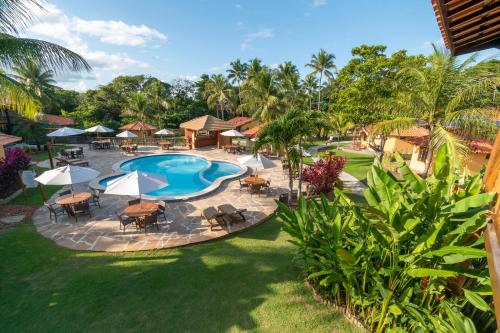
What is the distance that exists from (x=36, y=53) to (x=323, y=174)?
44.0 ft

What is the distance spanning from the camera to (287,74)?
39.8 meters

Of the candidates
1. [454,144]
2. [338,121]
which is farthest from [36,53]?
[338,121]

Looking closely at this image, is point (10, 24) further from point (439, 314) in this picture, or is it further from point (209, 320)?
point (439, 314)

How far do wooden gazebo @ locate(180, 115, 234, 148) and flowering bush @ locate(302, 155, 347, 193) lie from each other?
1594 cm

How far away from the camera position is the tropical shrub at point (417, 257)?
3464 mm

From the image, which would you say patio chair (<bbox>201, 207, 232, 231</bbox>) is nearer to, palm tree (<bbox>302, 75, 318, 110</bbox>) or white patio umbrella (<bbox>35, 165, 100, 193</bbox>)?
white patio umbrella (<bbox>35, 165, 100, 193</bbox>)

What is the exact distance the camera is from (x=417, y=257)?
379 centimetres

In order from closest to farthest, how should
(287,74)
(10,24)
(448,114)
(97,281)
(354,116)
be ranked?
(97,281) → (10,24) → (448,114) → (354,116) → (287,74)

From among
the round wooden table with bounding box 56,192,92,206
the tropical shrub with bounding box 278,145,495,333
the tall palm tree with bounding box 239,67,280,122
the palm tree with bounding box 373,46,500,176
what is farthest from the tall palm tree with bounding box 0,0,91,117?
the tall palm tree with bounding box 239,67,280,122

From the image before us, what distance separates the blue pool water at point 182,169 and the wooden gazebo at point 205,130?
12.3 feet

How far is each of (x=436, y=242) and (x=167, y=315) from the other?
18.5ft

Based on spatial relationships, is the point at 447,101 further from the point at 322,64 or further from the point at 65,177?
the point at 322,64

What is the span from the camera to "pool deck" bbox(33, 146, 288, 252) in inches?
327

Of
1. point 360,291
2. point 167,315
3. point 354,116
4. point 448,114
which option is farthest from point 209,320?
point 354,116
